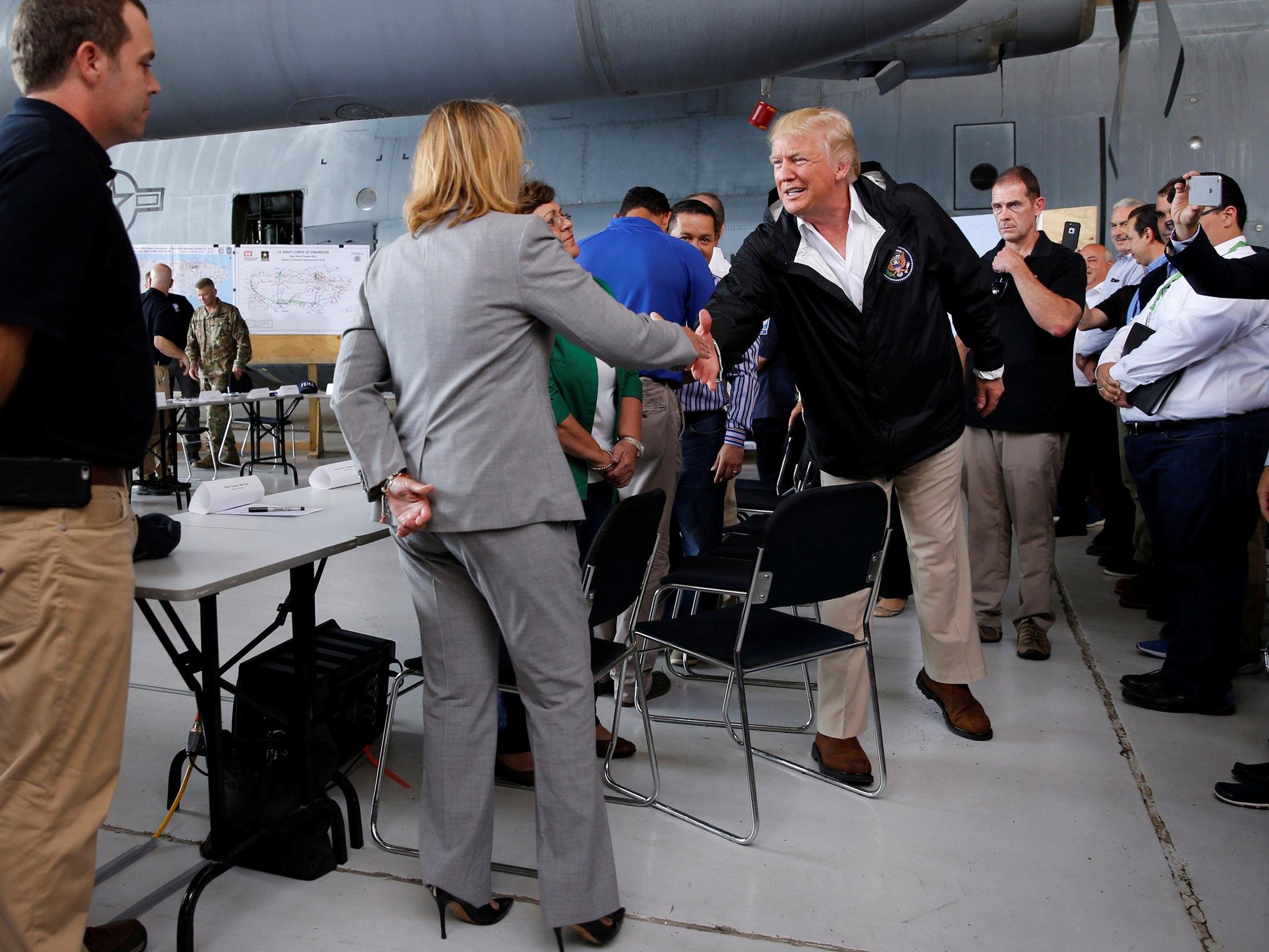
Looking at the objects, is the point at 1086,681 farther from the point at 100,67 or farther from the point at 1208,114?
the point at 1208,114

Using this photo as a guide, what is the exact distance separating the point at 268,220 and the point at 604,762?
910 centimetres

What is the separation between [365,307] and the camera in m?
1.66

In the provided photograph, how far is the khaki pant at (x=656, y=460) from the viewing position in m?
2.80

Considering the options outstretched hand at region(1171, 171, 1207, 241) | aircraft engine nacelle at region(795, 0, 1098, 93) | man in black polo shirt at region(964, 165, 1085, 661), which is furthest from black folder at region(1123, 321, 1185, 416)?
aircraft engine nacelle at region(795, 0, 1098, 93)

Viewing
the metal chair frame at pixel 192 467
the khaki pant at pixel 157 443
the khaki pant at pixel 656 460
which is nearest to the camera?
the khaki pant at pixel 656 460

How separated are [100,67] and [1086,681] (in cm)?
322

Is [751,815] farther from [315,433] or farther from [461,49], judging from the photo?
[315,433]

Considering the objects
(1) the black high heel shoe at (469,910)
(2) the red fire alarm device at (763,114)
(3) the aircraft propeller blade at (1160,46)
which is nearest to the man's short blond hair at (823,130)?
(1) the black high heel shoe at (469,910)

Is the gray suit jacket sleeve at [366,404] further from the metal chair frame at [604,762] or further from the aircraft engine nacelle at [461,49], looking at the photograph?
the aircraft engine nacelle at [461,49]

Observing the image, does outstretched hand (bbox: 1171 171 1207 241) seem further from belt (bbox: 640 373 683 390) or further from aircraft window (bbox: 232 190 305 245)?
aircraft window (bbox: 232 190 305 245)

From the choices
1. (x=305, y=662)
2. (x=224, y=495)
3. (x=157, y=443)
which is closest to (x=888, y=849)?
(x=305, y=662)

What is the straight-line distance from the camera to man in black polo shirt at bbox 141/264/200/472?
7973 millimetres

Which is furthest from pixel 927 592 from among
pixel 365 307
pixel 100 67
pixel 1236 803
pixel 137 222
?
pixel 137 222

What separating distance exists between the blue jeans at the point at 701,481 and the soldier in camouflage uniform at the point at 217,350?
5977mm
